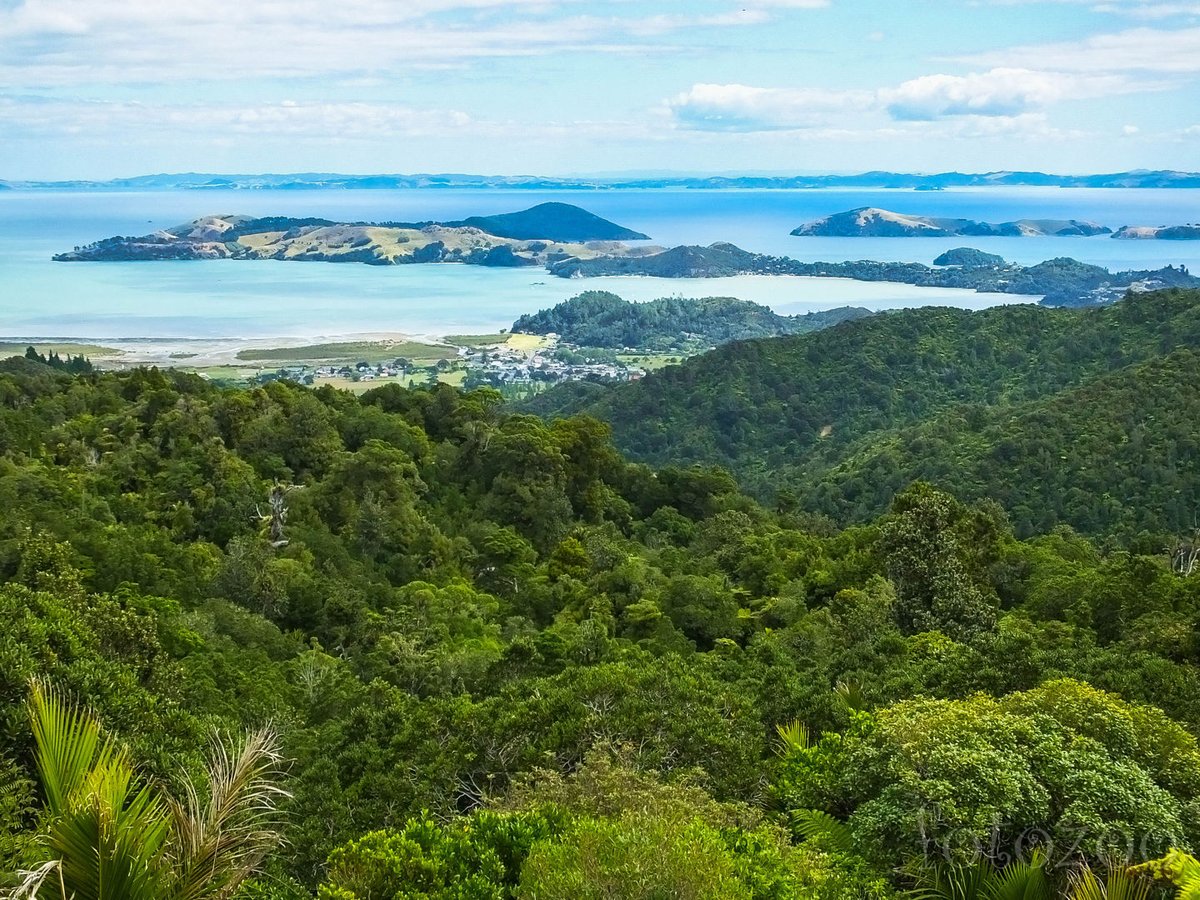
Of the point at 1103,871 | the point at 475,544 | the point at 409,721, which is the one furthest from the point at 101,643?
the point at 475,544

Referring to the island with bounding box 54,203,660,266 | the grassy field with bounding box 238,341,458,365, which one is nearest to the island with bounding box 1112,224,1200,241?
the island with bounding box 54,203,660,266

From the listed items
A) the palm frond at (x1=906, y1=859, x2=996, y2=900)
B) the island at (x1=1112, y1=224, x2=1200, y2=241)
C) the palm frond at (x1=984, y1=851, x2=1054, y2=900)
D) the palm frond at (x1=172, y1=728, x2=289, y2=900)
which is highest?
the island at (x1=1112, y1=224, x2=1200, y2=241)

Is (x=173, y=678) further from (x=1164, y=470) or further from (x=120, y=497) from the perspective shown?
(x=1164, y=470)

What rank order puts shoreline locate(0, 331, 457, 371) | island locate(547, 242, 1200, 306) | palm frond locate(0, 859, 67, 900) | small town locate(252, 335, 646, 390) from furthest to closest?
island locate(547, 242, 1200, 306) → shoreline locate(0, 331, 457, 371) → small town locate(252, 335, 646, 390) → palm frond locate(0, 859, 67, 900)

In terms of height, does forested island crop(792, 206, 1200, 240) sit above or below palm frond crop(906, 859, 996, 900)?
above

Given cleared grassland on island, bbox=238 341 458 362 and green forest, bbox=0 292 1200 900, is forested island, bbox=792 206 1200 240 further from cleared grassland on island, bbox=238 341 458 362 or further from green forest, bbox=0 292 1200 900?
green forest, bbox=0 292 1200 900

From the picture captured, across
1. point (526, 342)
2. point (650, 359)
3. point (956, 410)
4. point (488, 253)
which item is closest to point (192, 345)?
point (526, 342)
